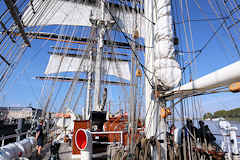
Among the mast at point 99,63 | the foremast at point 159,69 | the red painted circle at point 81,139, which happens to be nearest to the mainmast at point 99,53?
the mast at point 99,63

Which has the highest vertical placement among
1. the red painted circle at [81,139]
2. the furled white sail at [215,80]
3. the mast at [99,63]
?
the mast at [99,63]

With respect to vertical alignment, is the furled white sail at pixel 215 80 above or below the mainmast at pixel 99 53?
below

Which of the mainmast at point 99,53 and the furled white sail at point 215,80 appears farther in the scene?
the mainmast at point 99,53

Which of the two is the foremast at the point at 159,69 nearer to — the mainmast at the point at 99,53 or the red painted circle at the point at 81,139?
the red painted circle at the point at 81,139

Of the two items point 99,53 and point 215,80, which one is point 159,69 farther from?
point 99,53

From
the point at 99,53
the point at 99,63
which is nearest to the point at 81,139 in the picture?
the point at 99,63

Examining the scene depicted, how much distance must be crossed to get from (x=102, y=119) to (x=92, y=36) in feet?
17.1

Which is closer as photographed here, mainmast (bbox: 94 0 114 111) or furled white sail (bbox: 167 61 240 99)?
furled white sail (bbox: 167 61 240 99)

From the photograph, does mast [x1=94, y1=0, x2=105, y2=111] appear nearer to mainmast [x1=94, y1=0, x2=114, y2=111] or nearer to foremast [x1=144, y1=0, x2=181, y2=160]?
mainmast [x1=94, y1=0, x2=114, y2=111]

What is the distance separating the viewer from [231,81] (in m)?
1.57

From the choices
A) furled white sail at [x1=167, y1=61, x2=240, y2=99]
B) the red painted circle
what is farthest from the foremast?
the red painted circle

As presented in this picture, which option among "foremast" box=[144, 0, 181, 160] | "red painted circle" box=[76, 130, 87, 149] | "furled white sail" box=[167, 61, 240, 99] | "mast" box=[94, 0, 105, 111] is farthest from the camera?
"mast" box=[94, 0, 105, 111]

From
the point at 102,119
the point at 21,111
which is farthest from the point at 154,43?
the point at 21,111

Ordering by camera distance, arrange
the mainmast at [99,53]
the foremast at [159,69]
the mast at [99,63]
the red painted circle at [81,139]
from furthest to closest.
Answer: the mainmast at [99,53]
the mast at [99,63]
the red painted circle at [81,139]
the foremast at [159,69]
